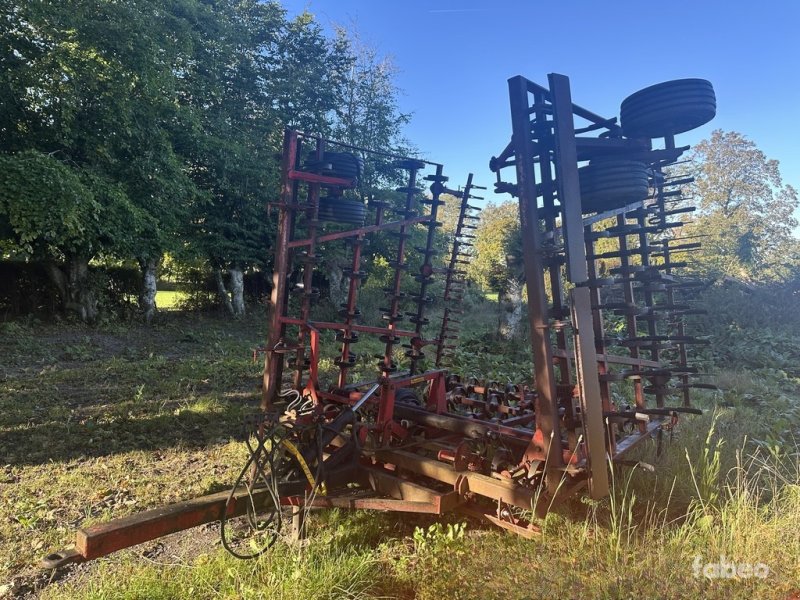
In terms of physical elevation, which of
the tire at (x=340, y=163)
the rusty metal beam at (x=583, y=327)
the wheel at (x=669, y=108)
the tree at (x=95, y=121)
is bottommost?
the rusty metal beam at (x=583, y=327)


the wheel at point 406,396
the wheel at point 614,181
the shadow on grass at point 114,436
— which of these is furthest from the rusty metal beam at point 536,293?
the shadow on grass at point 114,436

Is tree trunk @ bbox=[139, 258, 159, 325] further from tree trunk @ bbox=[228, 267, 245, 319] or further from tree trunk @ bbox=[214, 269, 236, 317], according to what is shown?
tree trunk @ bbox=[228, 267, 245, 319]

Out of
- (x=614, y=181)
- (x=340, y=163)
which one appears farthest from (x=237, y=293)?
(x=614, y=181)

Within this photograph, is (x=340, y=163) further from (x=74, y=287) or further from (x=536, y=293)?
(x=74, y=287)

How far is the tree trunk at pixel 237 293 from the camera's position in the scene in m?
15.9

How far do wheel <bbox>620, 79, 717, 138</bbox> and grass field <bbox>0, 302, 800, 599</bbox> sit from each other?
2008mm

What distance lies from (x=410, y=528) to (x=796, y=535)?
6.95ft

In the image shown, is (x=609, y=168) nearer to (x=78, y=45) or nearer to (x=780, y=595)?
(x=780, y=595)

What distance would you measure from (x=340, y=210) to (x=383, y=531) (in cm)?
310

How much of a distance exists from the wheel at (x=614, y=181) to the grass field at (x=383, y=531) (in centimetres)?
168

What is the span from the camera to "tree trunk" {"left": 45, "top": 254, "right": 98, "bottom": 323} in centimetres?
1283

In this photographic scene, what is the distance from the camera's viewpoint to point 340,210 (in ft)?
16.5

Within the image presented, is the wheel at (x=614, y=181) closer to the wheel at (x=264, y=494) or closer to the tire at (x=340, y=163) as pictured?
the wheel at (x=264, y=494)

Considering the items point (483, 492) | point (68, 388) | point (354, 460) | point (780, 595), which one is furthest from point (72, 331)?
point (780, 595)
